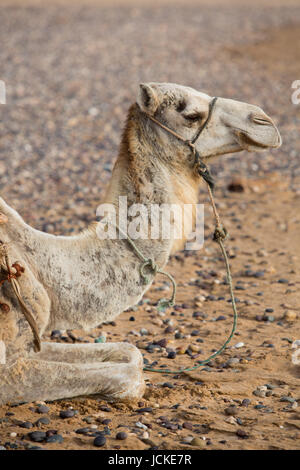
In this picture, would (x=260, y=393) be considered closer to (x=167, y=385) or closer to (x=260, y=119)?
(x=167, y=385)

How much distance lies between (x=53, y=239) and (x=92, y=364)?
2.47 feet

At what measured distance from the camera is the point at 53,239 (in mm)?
3615

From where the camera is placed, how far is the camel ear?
346 cm

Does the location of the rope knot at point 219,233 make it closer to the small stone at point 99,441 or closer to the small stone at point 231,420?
the small stone at point 231,420

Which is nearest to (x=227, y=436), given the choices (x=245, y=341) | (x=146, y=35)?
(x=245, y=341)

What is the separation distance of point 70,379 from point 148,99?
5.34 ft

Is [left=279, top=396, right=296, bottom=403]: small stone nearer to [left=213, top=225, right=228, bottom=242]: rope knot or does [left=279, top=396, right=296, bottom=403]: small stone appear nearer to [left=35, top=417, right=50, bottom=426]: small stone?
[left=213, top=225, right=228, bottom=242]: rope knot

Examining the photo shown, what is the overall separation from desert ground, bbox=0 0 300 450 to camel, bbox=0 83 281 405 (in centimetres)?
18

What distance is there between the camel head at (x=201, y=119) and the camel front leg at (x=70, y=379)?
4.30 ft

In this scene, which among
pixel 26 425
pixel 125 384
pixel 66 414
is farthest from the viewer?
pixel 125 384

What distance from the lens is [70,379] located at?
11.6 ft
